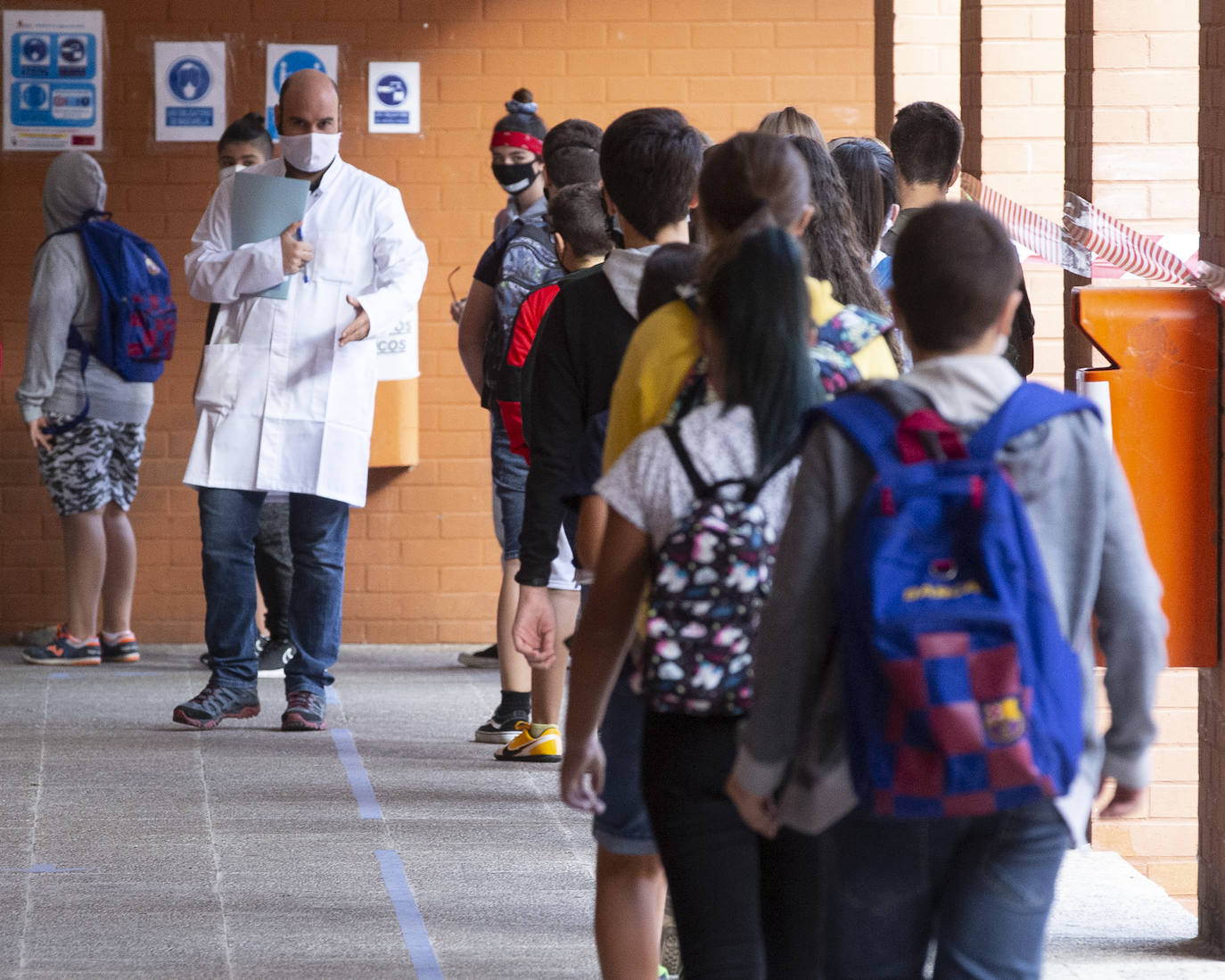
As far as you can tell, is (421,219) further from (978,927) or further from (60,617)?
(978,927)

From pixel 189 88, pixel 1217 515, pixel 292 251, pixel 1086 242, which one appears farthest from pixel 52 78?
pixel 1217 515

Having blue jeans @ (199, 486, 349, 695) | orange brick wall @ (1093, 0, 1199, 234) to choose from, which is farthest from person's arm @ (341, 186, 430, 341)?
orange brick wall @ (1093, 0, 1199, 234)

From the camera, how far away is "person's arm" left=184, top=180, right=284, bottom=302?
582 cm

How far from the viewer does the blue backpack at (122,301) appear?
23.9 ft

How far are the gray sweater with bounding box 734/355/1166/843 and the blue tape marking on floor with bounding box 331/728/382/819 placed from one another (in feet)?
9.95

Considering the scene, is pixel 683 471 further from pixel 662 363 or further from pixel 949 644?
pixel 949 644

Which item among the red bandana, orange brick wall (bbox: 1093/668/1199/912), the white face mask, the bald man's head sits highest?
the bald man's head

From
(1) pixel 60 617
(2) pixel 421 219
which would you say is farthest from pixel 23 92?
(1) pixel 60 617

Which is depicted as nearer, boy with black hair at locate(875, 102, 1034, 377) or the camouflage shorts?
boy with black hair at locate(875, 102, 1034, 377)

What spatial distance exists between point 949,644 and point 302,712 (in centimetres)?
435

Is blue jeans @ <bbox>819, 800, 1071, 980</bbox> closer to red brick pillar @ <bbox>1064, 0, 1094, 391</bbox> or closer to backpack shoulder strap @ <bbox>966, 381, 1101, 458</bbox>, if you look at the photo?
backpack shoulder strap @ <bbox>966, 381, 1101, 458</bbox>

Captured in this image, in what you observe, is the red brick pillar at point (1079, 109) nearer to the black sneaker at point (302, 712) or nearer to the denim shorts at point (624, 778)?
the denim shorts at point (624, 778)

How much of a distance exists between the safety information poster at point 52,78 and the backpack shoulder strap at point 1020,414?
6.46 m

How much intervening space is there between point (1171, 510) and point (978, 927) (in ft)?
6.91
